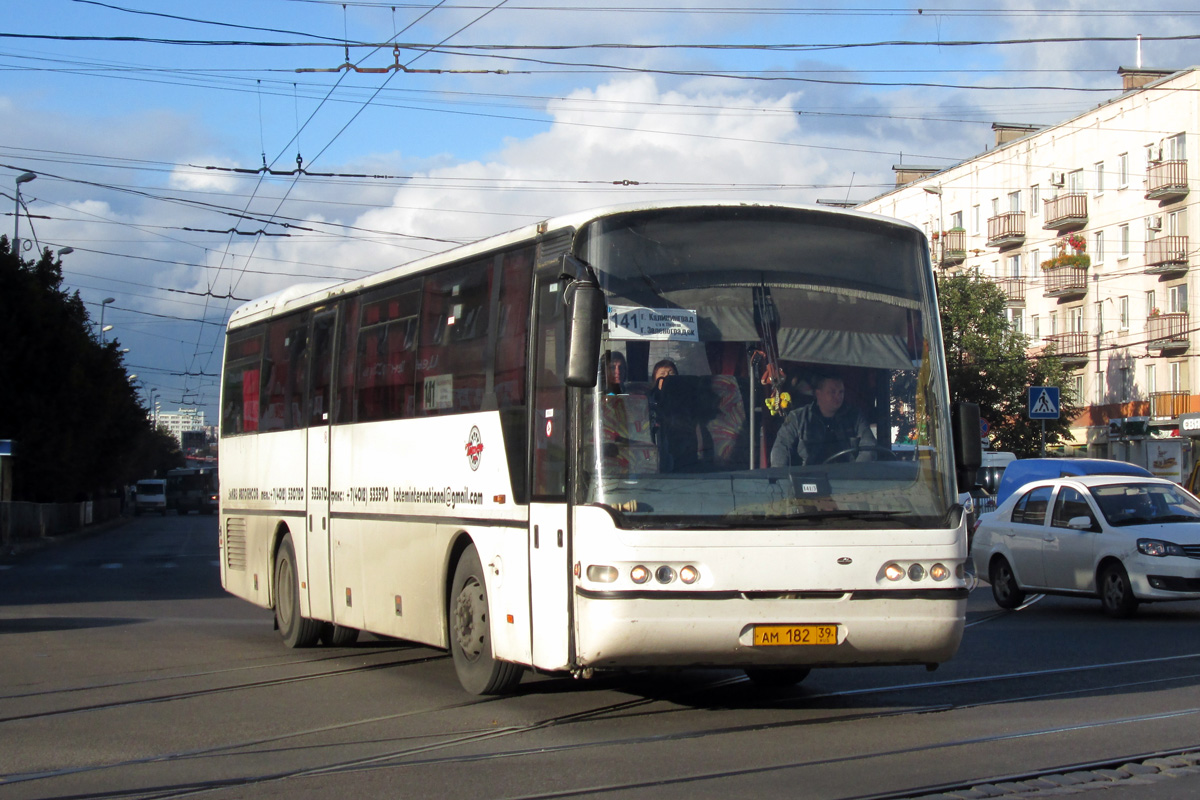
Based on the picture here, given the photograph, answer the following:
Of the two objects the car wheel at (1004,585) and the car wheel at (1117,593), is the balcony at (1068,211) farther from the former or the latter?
the car wheel at (1117,593)

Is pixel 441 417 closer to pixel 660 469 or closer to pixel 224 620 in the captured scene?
pixel 660 469

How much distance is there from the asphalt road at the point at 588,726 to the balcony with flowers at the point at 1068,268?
150 feet

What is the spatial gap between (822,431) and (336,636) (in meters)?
7.03

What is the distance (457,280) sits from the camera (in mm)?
10602

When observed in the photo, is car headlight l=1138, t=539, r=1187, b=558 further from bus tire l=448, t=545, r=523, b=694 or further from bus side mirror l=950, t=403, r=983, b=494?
bus tire l=448, t=545, r=523, b=694

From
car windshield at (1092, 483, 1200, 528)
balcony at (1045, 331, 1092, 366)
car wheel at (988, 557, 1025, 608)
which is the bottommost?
car wheel at (988, 557, 1025, 608)

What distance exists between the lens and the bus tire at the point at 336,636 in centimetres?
1404

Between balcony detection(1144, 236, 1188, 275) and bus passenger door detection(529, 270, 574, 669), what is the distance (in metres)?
48.6

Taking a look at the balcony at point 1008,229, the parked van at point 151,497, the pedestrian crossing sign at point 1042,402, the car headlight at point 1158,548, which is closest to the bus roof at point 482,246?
the car headlight at point 1158,548

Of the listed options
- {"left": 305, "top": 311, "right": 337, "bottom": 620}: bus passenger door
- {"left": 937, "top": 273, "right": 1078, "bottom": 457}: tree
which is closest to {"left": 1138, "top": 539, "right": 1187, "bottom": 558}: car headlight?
{"left": 305, "top": 311, "right": 337, "bottom": 620}: bus passenger door

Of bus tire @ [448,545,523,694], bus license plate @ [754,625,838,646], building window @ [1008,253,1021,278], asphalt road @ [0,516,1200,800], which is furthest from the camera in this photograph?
building window @ [1008,253,1021,278]

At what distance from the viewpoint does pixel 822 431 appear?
8516 millimetres

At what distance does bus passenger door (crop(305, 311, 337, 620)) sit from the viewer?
12.9 m

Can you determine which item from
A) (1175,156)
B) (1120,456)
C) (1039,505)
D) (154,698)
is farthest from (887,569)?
(1120,456)
